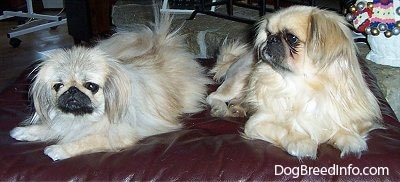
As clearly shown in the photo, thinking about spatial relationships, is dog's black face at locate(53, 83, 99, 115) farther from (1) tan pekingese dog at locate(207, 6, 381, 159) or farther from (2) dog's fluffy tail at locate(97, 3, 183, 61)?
(1) tan pekingese dog at locate(207, 6, 381, 159)

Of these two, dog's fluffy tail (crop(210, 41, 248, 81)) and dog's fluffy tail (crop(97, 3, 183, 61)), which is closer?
dog's fluffy tail (crop(97, 3, 183, 61))

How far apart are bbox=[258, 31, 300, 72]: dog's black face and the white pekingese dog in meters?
0.42

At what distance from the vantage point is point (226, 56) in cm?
217

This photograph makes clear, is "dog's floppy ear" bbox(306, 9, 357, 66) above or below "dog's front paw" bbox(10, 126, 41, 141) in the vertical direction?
above

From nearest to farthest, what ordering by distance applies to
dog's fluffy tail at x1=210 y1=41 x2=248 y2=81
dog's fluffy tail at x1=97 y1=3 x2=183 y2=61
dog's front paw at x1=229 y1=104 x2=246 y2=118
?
1. dog's front paw at x1=229 y1=104 x2=246 y2=118
2. dog's fluffy tail at x1=97 y1=3 x2=183 y2=61
3. dog's fluffy tail at x1=210 y1=41 x2=248 y2=81

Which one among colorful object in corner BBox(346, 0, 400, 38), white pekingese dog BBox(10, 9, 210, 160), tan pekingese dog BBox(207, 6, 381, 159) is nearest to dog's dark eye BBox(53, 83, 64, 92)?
white pekingese dog BBox(10, 9, 210, 160)

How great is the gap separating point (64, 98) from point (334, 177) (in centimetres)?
81

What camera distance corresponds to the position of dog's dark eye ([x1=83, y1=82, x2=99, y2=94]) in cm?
149

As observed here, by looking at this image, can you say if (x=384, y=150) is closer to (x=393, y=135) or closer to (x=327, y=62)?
(x=393, y=135)

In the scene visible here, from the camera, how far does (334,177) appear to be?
1.33 metres

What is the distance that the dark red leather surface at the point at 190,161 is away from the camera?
135 centimetres

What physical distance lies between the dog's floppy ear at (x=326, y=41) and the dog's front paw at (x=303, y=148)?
0.24m

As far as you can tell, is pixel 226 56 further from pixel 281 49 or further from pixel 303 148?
pixel 303 148

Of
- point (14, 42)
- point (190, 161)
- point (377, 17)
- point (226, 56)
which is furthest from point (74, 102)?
point (14, 42)
